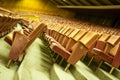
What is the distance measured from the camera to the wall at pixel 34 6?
7.58 meters

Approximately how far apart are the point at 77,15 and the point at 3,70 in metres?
6.89

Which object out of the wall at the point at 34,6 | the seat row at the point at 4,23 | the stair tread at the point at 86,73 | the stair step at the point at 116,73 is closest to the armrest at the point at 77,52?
the stair tread at the point at 86,73

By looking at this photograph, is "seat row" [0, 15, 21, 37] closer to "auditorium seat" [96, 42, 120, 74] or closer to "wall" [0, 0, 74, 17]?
"auditorium seat" [96, 42, 120, 74]

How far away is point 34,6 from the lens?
7703 millimetres

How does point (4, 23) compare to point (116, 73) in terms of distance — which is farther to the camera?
point (4, 23)

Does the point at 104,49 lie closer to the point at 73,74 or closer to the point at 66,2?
the point at 73,74

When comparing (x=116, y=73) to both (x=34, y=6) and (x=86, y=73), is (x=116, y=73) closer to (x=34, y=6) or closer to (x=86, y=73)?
(x=86, y=73)

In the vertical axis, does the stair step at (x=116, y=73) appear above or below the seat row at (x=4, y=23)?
above

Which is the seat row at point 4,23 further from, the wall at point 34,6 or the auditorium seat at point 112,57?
the wall at point 34,6

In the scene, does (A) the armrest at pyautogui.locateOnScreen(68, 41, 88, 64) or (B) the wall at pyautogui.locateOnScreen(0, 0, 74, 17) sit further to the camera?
(B) the wall at pyautogui.locateOnScreen(0, 0, 74, 17)

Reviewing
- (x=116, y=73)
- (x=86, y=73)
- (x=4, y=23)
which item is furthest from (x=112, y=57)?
(x=4, y=23)

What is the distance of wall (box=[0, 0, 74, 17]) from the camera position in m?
7.58

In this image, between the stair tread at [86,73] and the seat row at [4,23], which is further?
the seat row at [4,23]

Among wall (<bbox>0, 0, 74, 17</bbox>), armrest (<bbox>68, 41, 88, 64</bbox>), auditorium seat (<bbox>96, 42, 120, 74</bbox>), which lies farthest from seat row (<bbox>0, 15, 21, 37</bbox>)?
wall (<bbox>0, 0, 74, 17</bbox>)
